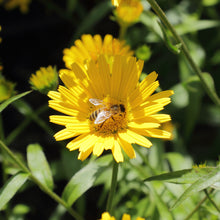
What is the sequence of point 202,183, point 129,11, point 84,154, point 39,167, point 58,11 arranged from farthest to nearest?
point 58,11 < point 129,11 < point 39,167 < point 84,154 < point 202,183

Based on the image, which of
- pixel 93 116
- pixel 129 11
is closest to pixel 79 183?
pixel 93 116

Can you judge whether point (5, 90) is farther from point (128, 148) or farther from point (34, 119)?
point (128, 148)

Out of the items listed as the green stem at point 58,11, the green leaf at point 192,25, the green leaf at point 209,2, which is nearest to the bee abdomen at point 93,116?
the green leaf at point 192,25

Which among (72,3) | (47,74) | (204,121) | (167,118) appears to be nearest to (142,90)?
(167,118)

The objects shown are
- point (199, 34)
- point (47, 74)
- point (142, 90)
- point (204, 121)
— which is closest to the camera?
point (142, 90)

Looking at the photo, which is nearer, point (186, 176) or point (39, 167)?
point (186, 176)

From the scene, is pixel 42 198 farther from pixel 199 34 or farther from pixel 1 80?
pixel 199 34

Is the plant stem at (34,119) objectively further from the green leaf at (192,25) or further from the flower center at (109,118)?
the green leaf at (192,25)
